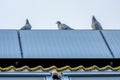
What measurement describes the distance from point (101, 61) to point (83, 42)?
1.32 m

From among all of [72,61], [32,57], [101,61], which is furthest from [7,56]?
[101,61]

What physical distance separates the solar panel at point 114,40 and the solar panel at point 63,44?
147 millimetres

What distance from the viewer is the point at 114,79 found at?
756 cm

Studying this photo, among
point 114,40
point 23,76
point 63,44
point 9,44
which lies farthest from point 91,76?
point 114,40

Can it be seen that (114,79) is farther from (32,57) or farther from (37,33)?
(37,33)

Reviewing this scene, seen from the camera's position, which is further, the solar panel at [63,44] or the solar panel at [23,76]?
the solar panel at [63,44]

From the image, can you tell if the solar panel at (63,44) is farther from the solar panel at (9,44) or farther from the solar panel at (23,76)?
the solar panel at (23,76)

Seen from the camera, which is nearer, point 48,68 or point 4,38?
point 48,68

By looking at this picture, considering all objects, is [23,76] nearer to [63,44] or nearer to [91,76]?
[91,76]

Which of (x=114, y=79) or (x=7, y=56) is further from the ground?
(x=7, y=56)

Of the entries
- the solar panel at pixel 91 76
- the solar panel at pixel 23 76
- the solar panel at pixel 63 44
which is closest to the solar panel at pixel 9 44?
the solar panel at pixel 63 44

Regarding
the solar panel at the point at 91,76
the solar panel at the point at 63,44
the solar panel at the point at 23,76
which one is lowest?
the solar panel at the point at 91,76

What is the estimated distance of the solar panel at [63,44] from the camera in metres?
9.10

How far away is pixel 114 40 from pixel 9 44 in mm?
2444
